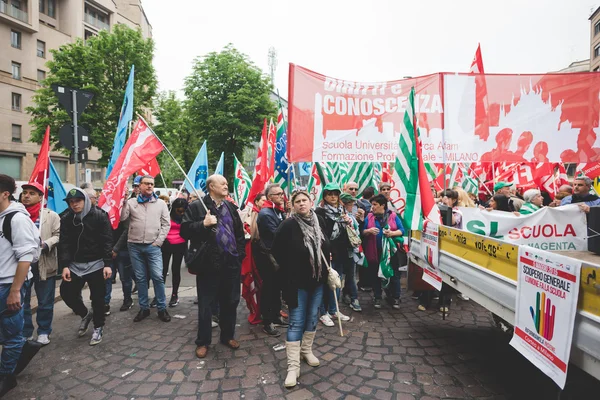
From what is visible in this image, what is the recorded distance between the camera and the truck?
68.8 inches

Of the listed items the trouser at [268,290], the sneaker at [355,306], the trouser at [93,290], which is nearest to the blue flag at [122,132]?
the trouser at [93,290]

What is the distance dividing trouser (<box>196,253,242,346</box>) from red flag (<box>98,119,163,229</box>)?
5.10 ft

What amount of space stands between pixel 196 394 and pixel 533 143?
5641 mm

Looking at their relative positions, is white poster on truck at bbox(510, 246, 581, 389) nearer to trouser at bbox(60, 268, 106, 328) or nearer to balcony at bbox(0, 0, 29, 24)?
trouser at bbox(60, 268, 106, 328)

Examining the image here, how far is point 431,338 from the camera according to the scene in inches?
163

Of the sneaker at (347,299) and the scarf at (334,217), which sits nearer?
the scarf at (334,217)

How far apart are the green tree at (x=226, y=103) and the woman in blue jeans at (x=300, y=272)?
20625 millimetres

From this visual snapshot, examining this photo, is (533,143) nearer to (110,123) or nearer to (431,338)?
(431,338)

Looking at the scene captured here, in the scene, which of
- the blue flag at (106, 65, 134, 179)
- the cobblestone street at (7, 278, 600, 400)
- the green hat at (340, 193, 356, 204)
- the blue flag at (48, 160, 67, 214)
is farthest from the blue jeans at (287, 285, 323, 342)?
the blue flag at (48, 160, 67, 214)

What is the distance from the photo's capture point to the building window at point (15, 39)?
29.3 metres

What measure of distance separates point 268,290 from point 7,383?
2760 mm

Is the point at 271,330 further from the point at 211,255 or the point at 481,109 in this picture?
the point at 481,109

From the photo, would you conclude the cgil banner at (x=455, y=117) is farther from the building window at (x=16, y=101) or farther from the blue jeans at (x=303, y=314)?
the building window at (x=16, y=101)

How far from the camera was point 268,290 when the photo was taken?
4.54 meters
